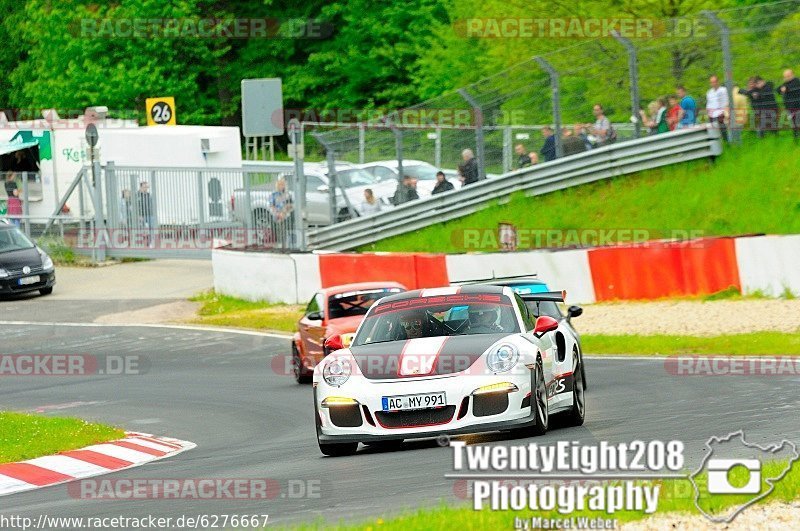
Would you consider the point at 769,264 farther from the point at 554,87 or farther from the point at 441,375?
the point at 441,375

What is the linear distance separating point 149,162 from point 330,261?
1299cm

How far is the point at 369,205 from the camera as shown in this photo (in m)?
31.5

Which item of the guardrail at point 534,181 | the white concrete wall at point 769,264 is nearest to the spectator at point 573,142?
the guardrail at point 534,181

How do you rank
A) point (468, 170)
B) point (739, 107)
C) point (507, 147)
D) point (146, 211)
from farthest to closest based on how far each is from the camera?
point (146, 211), point (468, 170), point (507, 147), point (739, 107)

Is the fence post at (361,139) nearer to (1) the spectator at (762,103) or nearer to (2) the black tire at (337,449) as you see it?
(1) the spectator at (762,103)

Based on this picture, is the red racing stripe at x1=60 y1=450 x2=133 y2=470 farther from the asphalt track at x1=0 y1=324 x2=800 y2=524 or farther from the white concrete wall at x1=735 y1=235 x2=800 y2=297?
the white concrete wall at x1=735 y1=235 x2=800 y2=297

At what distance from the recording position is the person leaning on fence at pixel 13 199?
41.2 metres

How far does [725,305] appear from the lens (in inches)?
915

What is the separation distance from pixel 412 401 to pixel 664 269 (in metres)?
13.8

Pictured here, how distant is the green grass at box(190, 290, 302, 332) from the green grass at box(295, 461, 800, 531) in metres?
18.5

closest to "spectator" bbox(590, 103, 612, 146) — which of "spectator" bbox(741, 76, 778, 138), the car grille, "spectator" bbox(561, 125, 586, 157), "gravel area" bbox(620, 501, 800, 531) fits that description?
"spectator" bbox(561, 125, 586, 157)

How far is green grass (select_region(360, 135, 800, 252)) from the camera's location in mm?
26281

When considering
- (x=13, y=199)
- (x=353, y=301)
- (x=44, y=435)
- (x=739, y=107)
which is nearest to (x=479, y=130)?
(x=739, y=107)

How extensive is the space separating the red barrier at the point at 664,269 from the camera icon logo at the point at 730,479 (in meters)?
15.4
